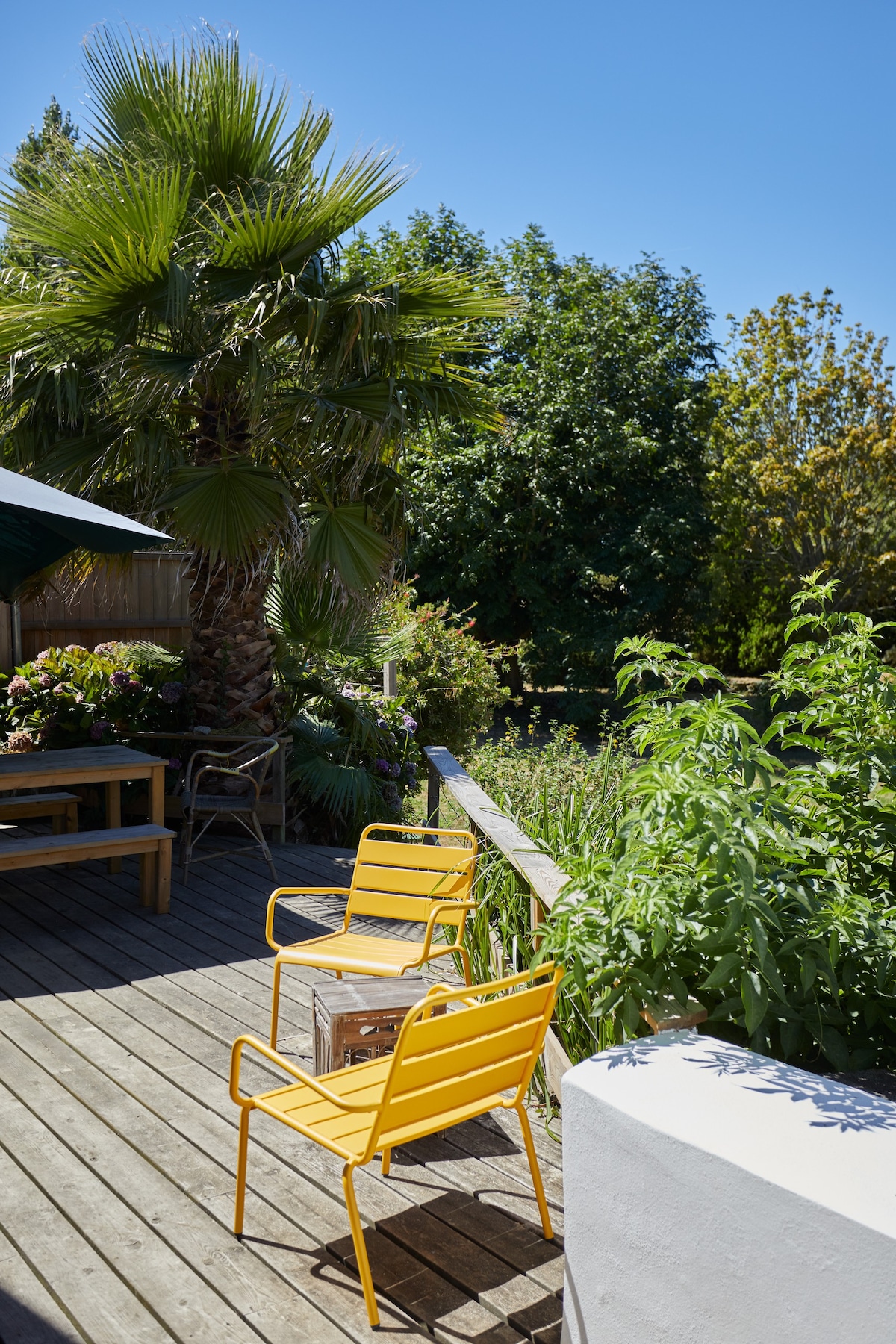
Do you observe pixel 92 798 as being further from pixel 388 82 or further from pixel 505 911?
pixel 388 82

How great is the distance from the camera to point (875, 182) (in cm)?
1964

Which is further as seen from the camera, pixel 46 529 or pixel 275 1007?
pixel 46 529

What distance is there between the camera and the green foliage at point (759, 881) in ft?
7.24

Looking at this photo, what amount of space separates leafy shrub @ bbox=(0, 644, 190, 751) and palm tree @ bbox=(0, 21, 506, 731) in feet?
1.05

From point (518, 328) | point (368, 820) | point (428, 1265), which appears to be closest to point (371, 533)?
point (368, 820)

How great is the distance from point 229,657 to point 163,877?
2.11 metres

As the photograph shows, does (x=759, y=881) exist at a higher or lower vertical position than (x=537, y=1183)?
higher

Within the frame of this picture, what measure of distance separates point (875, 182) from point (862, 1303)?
867 inches

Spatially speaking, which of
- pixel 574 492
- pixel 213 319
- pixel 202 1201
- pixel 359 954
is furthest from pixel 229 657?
pixel 574 492

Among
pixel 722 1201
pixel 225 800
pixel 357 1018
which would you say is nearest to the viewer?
pixel 722 1201

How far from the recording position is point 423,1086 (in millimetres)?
2318

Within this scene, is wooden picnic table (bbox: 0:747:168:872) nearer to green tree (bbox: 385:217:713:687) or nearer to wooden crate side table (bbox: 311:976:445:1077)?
wooden crate side table (bbox: 311:976:445:1077)

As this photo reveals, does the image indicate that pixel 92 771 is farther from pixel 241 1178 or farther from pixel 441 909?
pixel 241 1178

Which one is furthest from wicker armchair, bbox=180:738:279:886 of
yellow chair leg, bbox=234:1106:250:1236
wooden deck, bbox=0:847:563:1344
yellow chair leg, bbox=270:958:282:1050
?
yellow chair leg, bbox=234:1106:250:1236
